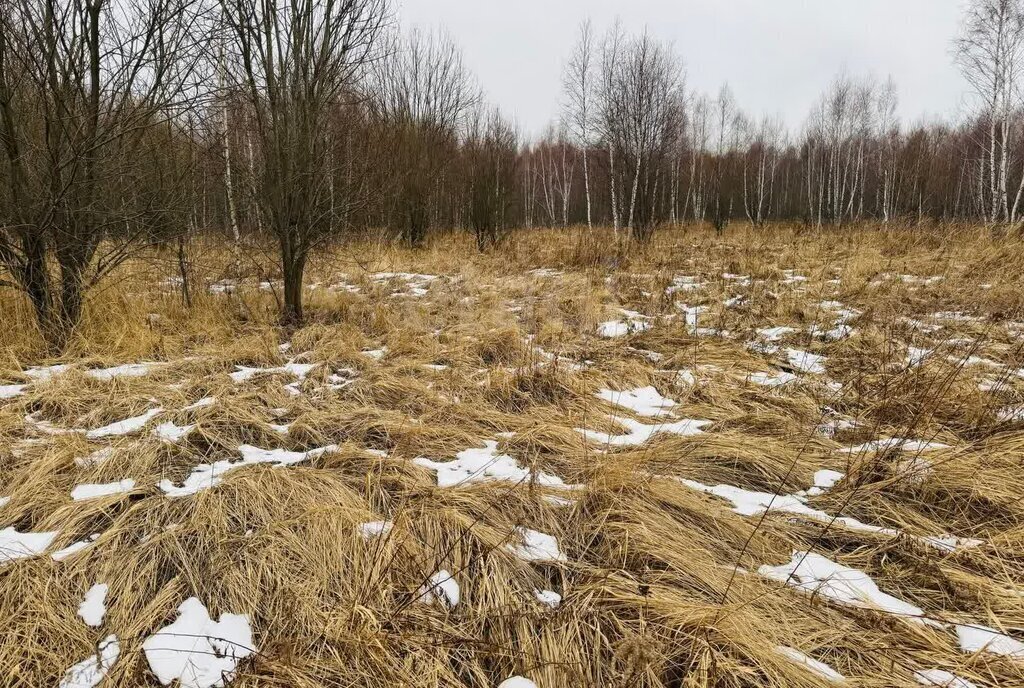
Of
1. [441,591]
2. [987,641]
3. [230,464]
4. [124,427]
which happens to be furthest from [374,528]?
[987,641]

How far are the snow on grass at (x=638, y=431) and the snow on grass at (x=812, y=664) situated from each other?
4.64ft

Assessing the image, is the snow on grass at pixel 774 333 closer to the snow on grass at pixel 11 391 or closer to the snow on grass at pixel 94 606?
the snow on grass at pixel 94 606

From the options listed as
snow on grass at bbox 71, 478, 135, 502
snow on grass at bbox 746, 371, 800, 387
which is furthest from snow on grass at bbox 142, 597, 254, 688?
snow on grass at bbox 746, 371, 800, 387

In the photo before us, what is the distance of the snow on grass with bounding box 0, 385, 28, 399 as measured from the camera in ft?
10.6

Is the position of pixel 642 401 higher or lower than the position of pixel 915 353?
lower

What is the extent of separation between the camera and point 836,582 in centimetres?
181

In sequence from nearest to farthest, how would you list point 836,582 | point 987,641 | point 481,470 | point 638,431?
1. point 987,641
2. point 836,582
3. point 481,470
4. point 638,431

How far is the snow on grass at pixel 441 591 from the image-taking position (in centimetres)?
171

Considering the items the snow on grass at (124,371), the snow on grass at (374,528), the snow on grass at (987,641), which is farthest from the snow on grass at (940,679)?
the snow on grass at (124,371)

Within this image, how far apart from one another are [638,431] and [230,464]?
2360 millimetres

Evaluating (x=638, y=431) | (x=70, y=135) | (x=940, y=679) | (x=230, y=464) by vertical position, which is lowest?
(x=940, y=679)

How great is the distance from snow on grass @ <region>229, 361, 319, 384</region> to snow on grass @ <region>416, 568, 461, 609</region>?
256 cm

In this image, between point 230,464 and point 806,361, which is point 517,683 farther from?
point 806,361

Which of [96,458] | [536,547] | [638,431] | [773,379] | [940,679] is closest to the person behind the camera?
[940,679]
